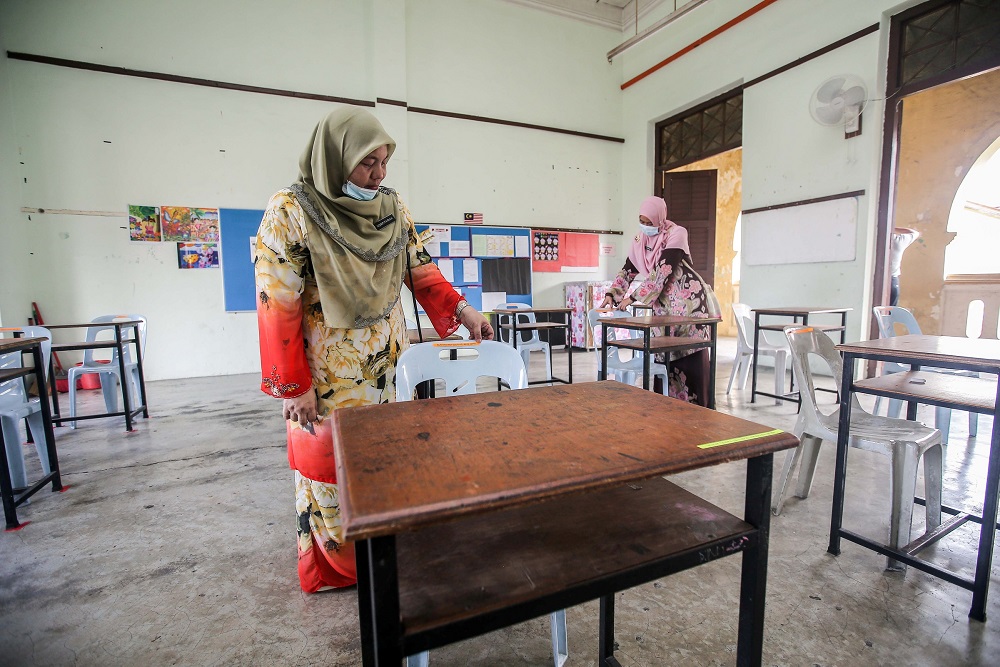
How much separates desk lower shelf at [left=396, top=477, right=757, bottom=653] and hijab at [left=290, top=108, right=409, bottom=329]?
0.69 meters

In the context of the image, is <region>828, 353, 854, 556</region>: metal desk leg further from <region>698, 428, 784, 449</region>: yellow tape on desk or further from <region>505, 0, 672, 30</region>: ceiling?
<region>505, 0, 672, 30</region>: ceiling

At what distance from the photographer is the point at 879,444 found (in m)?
1.60

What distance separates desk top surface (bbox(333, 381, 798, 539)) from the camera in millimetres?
581

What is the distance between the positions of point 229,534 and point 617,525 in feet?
5.66

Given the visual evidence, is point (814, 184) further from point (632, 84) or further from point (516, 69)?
point (516, 69)

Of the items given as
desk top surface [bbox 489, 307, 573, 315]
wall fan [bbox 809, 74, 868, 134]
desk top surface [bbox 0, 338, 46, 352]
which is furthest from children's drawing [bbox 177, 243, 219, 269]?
wall fan [bbox 809, 74, 868, 134]

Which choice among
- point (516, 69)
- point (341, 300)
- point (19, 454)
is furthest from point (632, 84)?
point (19, 454)

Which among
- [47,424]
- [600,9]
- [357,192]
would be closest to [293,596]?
[357,192]

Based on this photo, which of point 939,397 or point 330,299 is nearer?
point 330,299

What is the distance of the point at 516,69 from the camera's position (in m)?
6.42

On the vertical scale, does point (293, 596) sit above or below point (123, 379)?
below

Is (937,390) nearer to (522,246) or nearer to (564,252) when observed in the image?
(522,246)

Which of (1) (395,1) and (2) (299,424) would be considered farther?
(1) (395,1)

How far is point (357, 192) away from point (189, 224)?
4787 millimetres
